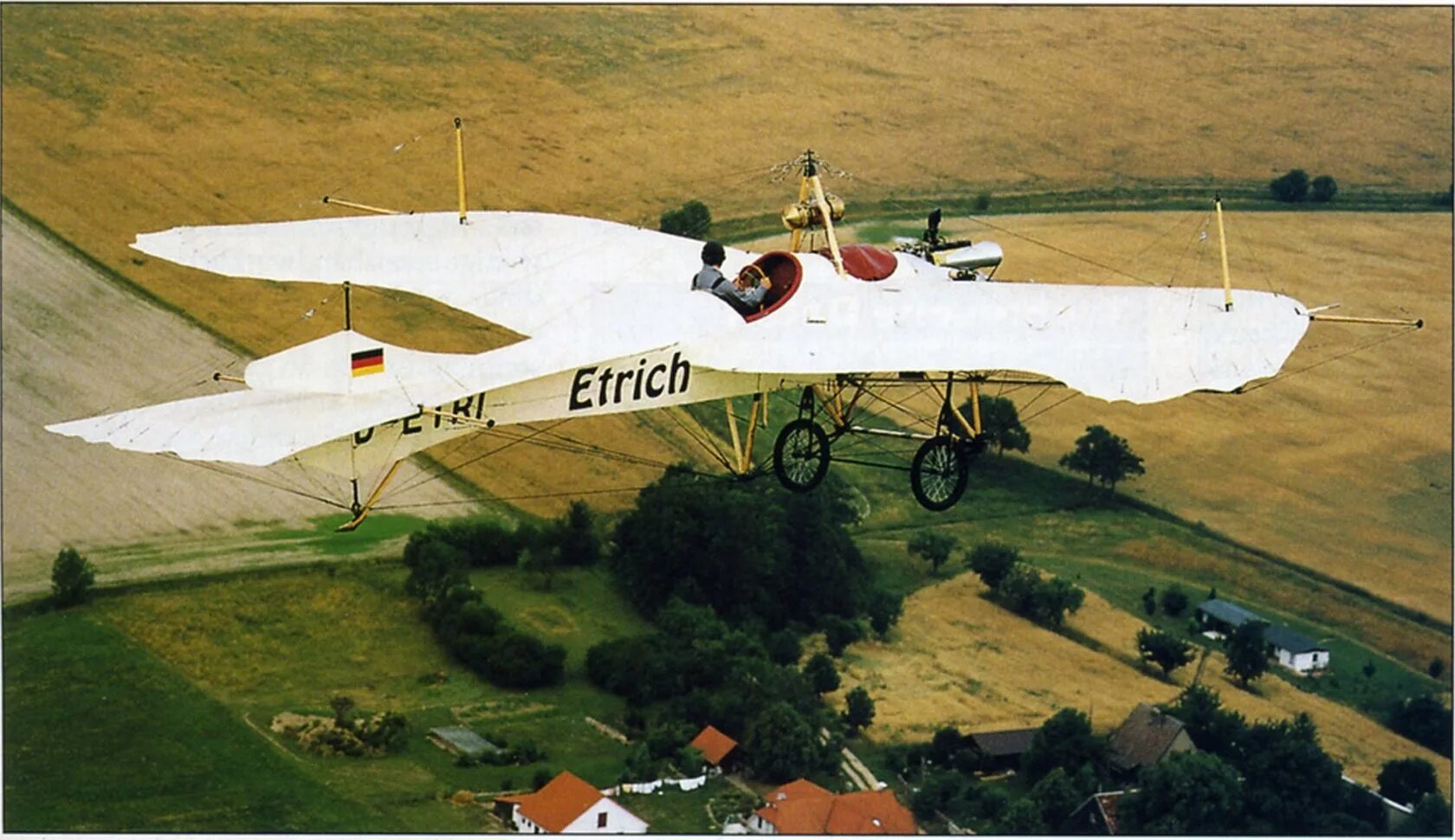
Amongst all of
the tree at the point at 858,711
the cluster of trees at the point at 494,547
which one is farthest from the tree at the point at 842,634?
the cluster of trees at the point at 494,547

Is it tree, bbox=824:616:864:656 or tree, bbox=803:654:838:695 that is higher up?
tree, bbox=824:616:864:656

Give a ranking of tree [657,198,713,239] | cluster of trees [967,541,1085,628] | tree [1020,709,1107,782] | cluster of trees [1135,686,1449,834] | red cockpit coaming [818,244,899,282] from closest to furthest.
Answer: red cockpit coaming [818,244,899,282], tree [1020,709,1107,782], cluster of trees [967,541,1085,628], cluster of trees [1135,686,1449,834], tree [657,198,713,239]

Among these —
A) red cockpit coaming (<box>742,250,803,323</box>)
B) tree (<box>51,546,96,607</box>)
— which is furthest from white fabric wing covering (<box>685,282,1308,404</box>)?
tree (<box>51,546,96,607</box>)

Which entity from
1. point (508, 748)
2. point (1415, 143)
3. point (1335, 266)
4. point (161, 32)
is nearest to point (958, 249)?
point (508, 748)

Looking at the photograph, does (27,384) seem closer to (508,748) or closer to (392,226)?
(508,748)

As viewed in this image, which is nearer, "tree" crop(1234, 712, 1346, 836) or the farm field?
the farm field

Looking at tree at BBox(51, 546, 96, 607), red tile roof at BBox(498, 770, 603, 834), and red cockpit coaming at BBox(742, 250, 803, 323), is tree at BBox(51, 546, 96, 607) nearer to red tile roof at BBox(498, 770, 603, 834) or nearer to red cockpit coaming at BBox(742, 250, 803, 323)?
red tile roof at BBox(498, 770, 603, 834)
